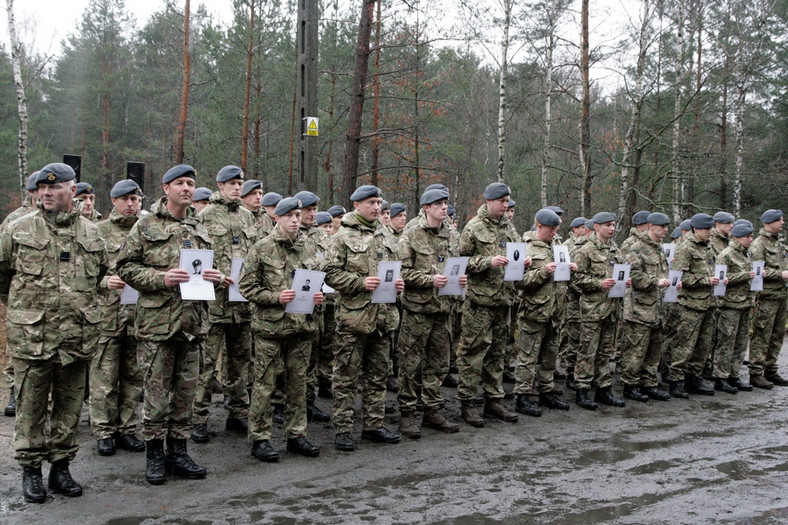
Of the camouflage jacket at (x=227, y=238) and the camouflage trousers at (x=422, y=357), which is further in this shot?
the camouflage trousers at (x=422, y=357)

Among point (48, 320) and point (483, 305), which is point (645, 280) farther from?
point (48, 320)

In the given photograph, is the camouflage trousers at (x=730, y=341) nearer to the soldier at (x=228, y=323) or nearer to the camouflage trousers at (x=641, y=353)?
the camouflage trousers at (x=641, y=353)

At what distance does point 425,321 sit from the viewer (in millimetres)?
7148

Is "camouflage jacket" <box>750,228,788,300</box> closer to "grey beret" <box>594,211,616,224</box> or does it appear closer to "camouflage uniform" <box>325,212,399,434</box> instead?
"grey beret" <box>594,211,616,224</box>

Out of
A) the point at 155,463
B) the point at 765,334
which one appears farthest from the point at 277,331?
the point at 765,334

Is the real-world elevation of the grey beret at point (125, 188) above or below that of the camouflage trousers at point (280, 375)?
above

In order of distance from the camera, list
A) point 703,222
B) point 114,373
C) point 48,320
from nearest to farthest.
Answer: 1. point 48,320
2. point 114,373
3. point 703,222

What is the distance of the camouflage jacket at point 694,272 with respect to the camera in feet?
30.8

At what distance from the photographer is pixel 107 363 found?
635 cm

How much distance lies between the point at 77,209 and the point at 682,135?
17327 millimetres

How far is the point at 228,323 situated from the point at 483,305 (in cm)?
288

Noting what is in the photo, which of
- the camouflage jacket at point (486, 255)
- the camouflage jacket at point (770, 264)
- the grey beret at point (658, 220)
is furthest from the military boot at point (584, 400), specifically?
the camouflage jacket at point (770, 264)

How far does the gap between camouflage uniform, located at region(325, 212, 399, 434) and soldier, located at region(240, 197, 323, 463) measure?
39cm

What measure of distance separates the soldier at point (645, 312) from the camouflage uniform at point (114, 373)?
641 cm
